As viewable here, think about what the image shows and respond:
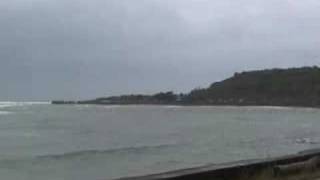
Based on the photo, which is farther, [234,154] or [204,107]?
[204,107]

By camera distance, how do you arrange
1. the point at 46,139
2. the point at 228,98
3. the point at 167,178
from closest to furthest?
the point at 167,178
the point at 46,139
the point at 228,98

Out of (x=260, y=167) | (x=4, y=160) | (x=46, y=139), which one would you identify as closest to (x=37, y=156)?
(x=4, y=160)

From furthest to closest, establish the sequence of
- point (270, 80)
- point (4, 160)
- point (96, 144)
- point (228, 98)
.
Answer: point (228, 98) → point (270, 80) → point (96, 144) → point (4, 160)

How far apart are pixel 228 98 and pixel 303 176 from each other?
513 ft

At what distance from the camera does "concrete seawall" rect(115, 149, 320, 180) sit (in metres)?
13.1

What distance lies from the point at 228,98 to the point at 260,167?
6147 inches

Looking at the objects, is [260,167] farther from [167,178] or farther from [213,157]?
[213,157]

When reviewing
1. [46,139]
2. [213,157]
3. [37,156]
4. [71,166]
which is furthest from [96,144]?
[71,166]

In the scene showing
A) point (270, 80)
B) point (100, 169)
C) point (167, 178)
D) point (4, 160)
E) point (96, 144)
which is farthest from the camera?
point (270, 80)

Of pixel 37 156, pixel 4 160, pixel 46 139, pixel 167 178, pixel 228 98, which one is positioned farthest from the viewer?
pixel 228 98

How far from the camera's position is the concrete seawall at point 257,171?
13.1 meters

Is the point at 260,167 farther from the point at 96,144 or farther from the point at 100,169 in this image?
the point at 96,144

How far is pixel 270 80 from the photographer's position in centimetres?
15412

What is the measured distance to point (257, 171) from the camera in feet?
49.1
